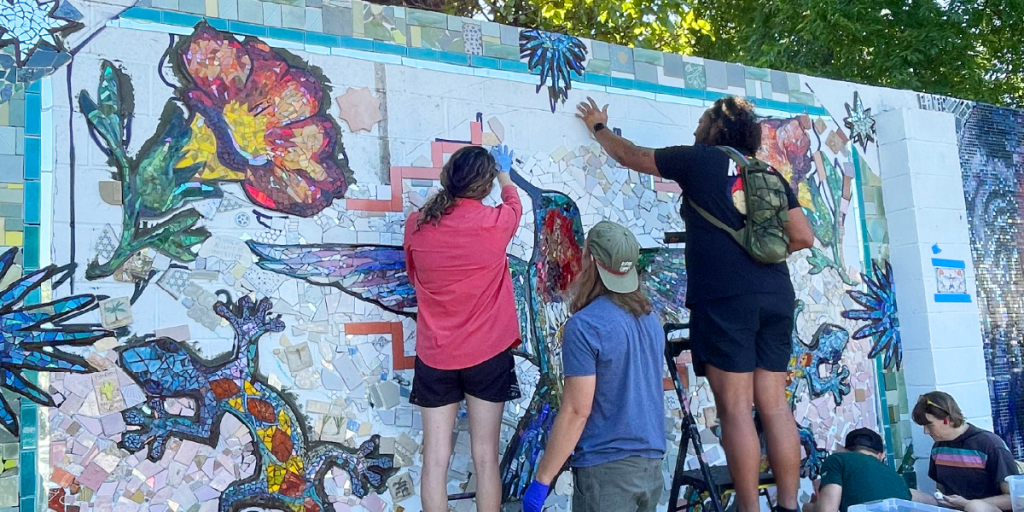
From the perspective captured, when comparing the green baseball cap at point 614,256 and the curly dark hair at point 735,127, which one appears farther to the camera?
the curly dark hair at point 735,127

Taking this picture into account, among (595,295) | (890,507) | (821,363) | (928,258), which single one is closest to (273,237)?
(595,295)

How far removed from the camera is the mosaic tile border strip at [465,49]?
3.82 m

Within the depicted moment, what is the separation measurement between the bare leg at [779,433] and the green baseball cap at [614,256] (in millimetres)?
1043

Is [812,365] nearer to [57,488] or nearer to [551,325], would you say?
[551,325]

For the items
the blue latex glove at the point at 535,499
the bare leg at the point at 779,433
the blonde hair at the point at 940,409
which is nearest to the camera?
the blue latex glove at the point at 535,499

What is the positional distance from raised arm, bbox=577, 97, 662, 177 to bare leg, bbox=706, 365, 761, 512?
1.05 metres

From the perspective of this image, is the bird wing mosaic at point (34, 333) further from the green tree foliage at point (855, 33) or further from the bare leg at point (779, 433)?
the green tree foliage at point (855, 33)

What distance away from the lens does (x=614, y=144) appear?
178 inches

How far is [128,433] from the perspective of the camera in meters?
3.38

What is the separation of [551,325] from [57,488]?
2.24 meters

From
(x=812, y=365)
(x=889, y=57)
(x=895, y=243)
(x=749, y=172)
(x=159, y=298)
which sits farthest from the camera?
(x=889, y=57)

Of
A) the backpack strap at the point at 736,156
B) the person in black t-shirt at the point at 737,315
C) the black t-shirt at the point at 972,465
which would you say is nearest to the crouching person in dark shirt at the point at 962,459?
the black t-shirt at the point at 972,465

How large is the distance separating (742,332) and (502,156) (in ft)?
4.62

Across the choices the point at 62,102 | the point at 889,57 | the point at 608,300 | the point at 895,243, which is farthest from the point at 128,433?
the point at 889,57
